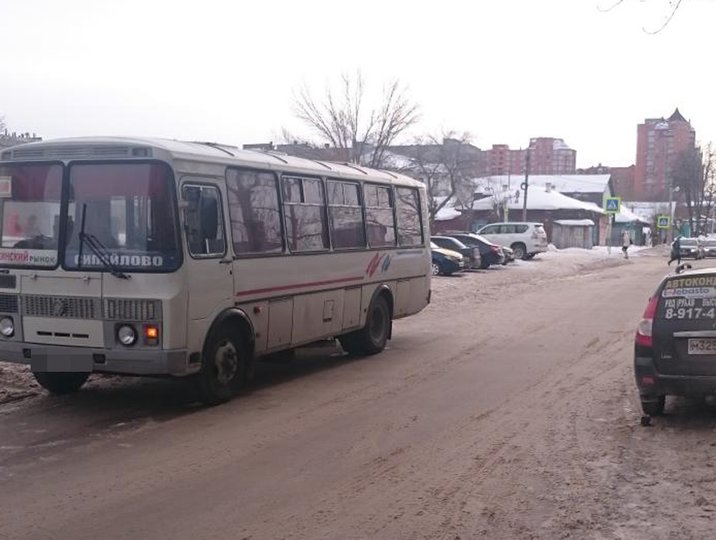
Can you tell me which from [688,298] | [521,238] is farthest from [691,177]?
[688,298]

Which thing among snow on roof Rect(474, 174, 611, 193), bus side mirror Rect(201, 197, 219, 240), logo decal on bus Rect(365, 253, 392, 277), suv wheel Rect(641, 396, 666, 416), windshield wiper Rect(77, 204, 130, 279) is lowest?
suv wheel Rect(641, 396, 666, 416)

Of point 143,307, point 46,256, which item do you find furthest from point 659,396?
point 46,256

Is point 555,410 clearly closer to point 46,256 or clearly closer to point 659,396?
point 659,396

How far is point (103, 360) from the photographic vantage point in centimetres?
815

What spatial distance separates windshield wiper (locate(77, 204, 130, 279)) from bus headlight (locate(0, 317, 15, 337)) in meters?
1.05

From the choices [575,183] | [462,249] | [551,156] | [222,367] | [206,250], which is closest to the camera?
[206,250]

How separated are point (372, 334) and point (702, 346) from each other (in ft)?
19.2

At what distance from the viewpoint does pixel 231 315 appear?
8.98m

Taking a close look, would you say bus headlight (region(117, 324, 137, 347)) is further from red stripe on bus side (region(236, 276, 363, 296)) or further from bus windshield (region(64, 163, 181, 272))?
red stripe on bus side (region(236, 276, 363, 296))

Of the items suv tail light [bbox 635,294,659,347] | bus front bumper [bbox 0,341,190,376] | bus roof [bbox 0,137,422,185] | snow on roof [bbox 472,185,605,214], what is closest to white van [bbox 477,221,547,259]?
snow on roof [bbox 472,185,605,214]

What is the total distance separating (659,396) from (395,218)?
6468 millimetres

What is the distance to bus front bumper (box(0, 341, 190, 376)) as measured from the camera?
26.3 ft

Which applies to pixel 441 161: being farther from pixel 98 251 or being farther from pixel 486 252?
pixel 98 251

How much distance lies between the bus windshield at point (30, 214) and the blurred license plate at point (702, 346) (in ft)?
20.7
